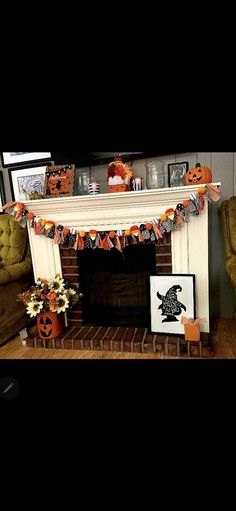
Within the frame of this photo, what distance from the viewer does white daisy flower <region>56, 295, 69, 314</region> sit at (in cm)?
215

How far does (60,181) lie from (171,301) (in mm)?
1276

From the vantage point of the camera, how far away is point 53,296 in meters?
2.14

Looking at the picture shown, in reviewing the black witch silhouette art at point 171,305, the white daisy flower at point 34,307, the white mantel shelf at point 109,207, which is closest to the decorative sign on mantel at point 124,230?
the white mantel shelf at point 109,207

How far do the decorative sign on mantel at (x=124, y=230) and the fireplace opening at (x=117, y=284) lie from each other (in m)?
0.16

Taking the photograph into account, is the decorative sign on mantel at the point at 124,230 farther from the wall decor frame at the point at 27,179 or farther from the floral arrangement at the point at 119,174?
the wall decor frame at the point at 27,179

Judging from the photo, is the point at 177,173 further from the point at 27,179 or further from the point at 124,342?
the point at 27,179

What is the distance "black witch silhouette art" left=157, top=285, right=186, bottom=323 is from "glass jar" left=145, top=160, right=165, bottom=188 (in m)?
0.79

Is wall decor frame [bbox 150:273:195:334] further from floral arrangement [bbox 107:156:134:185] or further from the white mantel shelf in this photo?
floral arrangement [bbox 107:156:134:185]

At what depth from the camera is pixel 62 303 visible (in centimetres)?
217

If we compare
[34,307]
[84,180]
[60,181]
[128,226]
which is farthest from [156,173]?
[34,307]
